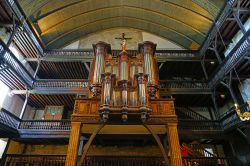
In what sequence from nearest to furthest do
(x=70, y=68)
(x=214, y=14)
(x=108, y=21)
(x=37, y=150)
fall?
(x=214, y=14) → (x=37, y=150) → (x=70, y=68) → (x=108, y=21)

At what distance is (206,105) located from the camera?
15234mm

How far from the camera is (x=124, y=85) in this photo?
7.38 metres

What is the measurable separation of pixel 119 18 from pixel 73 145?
578 inches

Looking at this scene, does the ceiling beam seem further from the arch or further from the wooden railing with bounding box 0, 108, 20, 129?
the wooden railing with bounding box 0, 108, 20, 129

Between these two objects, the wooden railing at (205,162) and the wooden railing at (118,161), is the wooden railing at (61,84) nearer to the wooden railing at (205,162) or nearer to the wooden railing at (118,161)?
the wooden railing at (118,161)

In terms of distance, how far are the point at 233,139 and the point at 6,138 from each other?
49.1 feet

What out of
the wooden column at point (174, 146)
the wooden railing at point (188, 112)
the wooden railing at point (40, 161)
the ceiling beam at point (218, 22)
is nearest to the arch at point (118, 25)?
the ceiling beam at point (218, 22)

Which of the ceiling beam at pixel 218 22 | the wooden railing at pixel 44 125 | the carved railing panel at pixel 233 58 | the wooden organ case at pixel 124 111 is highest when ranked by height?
the ceiling beam at pixel 218 22

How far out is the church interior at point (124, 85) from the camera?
753 centimetres

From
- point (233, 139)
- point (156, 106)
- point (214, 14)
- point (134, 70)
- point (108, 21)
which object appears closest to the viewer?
point (156, 106)

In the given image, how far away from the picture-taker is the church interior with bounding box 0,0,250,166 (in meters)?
7.53

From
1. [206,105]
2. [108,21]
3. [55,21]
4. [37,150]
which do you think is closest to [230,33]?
[206,105]

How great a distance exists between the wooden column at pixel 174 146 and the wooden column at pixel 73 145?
372cm

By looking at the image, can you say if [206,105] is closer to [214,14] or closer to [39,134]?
[214,14]
